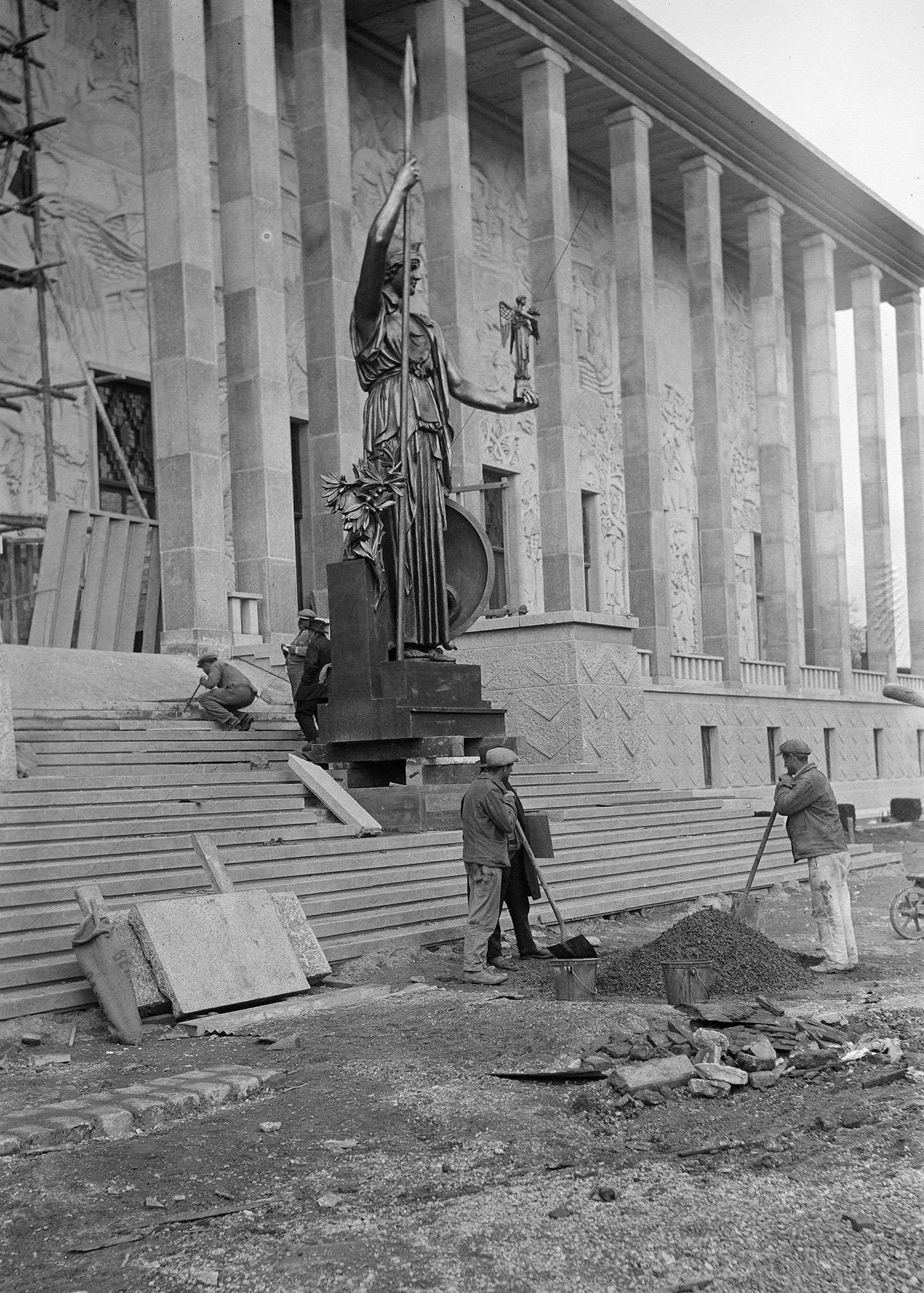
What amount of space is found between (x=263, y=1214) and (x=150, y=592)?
49.7 ft

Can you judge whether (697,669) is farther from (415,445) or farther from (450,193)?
(415,445)

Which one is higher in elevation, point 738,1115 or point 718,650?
point 718,650

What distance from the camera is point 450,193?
966 inches

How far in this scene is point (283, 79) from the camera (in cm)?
2641

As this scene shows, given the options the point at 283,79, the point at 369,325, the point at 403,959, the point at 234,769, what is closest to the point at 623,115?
the point at 283,79

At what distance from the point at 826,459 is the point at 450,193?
561 inches

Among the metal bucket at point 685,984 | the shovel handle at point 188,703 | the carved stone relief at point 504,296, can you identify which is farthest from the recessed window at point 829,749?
the metal bucket at point 685,984

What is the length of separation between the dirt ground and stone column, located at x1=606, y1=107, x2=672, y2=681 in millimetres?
21343

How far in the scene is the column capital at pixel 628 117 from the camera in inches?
1169

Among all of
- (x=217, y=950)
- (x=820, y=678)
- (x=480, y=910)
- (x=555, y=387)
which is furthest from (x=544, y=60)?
(x=217, y=950)

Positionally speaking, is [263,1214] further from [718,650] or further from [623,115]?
[623,115]

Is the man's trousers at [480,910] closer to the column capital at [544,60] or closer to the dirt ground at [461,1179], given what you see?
the dirt ground at [461,1179]

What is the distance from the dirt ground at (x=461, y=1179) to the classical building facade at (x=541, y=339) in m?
6.84

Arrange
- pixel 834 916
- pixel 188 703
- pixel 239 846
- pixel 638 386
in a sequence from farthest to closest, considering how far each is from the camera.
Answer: pixel 638 386
pixel 188 703
pixel 239 846
pixel 834 916
